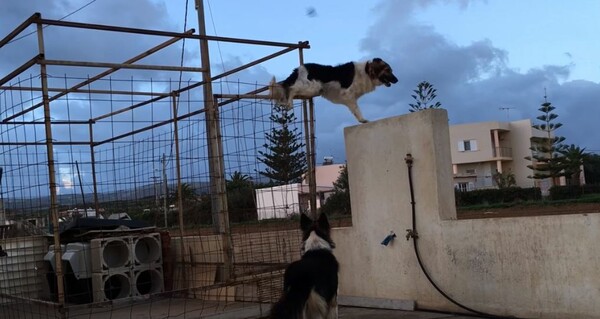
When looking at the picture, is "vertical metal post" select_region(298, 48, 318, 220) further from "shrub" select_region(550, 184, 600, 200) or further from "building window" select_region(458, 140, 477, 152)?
"building window" select_region(458, 140, 477, 152)

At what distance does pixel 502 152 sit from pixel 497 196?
25.7m

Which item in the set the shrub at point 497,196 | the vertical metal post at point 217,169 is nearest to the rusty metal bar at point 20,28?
the vertical metal post at point 217,169

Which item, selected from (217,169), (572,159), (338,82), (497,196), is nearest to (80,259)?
(217,169)

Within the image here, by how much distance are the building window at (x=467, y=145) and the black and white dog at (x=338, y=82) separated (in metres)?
66.4

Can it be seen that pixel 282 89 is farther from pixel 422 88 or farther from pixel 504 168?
pixel 504 168

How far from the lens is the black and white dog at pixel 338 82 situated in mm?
8453

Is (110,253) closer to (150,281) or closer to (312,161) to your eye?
(150,281)

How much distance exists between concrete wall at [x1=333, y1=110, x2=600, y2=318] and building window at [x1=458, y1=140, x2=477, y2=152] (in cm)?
6637

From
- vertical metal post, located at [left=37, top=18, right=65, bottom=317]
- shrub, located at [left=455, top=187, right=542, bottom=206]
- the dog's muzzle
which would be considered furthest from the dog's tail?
shrub, located at [left=455, top=187, right=542, bottom=206]

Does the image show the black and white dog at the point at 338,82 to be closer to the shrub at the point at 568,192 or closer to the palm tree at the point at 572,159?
the shrub at the point at 568,192

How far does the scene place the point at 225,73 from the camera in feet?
32.3

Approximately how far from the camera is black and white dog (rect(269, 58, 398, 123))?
8453 millimetres

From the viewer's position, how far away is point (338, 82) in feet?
28.1

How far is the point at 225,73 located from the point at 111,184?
116 inches
